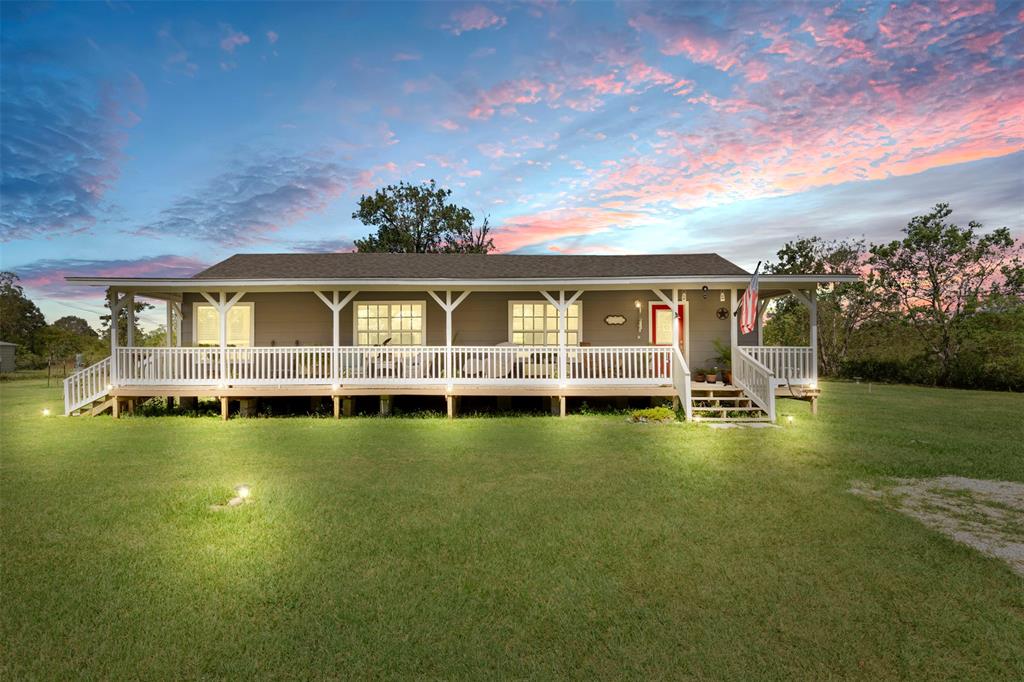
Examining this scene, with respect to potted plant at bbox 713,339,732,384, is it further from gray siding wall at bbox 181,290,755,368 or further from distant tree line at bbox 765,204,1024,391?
distant tree line at bbox 765,204,1024,391

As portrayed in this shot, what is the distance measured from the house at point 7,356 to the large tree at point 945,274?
173ft

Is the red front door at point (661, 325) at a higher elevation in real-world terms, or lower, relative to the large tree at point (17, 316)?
lower

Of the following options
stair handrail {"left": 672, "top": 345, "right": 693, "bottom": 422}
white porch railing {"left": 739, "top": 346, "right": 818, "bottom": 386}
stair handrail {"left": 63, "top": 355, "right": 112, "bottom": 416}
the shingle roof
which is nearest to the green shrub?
stair handrail {"left": 672, "top": 345, "right": 693, "bottom": 422}

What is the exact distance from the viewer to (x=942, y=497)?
6102 mm

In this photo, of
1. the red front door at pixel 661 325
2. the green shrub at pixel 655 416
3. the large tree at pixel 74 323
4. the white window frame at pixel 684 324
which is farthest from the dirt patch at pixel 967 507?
the large tree at pixel 74 323

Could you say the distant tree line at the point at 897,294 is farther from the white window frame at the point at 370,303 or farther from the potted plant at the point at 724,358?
the potted plant at the point at 724,358

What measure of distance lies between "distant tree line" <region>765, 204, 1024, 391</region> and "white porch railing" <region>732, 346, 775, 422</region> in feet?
49.1

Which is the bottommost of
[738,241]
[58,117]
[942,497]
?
[942,497]

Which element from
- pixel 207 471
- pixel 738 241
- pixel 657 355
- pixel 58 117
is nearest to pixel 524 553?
pixel 207 471

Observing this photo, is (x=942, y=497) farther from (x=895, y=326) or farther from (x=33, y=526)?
(x=895, y=326)

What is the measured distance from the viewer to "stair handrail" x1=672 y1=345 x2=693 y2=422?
1102 centimetres

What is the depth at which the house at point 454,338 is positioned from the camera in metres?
12.1

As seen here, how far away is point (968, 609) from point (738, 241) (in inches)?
964

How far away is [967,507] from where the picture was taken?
576cm
